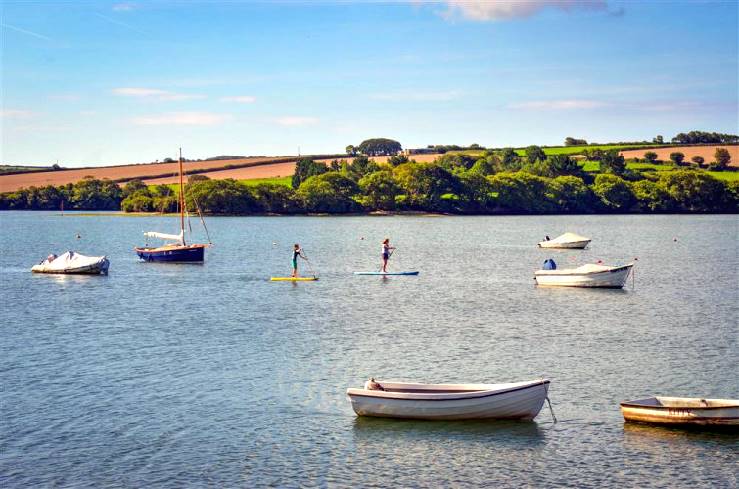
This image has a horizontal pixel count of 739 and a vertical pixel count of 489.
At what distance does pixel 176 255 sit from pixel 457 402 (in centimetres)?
6184

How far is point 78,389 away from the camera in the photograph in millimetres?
33375

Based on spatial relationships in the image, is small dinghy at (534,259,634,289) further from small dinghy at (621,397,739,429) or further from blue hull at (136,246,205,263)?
blue hull at (136,246,205,263)

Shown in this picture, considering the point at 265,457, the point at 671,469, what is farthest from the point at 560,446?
the point at 265,457

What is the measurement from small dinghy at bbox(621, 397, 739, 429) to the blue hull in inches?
2471

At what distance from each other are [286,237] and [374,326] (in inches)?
3431

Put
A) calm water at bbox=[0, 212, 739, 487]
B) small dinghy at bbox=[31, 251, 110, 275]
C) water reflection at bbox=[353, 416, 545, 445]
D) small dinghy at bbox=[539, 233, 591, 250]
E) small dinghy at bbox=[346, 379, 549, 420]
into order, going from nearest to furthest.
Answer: calm water at bbox=[0, 212, 739, 487], water reflection at bbox=[353, 416, 545, 445], small dinghy at bbox=[346, 379, 549, 420], small dinghy at bbox=[31, 251, 110, 275], small dinghy at bbox=[539, 233, 591, 250]

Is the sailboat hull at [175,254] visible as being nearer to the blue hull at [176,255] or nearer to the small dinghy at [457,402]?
the blue hull at [176,255]

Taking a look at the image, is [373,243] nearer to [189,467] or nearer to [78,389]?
[78,389]

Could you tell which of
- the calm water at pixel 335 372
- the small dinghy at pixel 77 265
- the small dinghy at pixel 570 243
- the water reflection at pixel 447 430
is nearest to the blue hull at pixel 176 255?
the calm water at pixel 335 372

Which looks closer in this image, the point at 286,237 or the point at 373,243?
the point at 373,243

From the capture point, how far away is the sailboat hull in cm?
8575

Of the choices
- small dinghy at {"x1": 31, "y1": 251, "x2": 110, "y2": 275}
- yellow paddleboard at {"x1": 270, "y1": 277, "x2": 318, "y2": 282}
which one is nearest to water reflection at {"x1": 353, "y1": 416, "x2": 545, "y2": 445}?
yellow paddleboard at {"x1": 270, "y1": 277, "x2": 318, "y2": 282}

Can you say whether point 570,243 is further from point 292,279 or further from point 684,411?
point 684,411

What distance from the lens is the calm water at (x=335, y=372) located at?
82.9 feet
